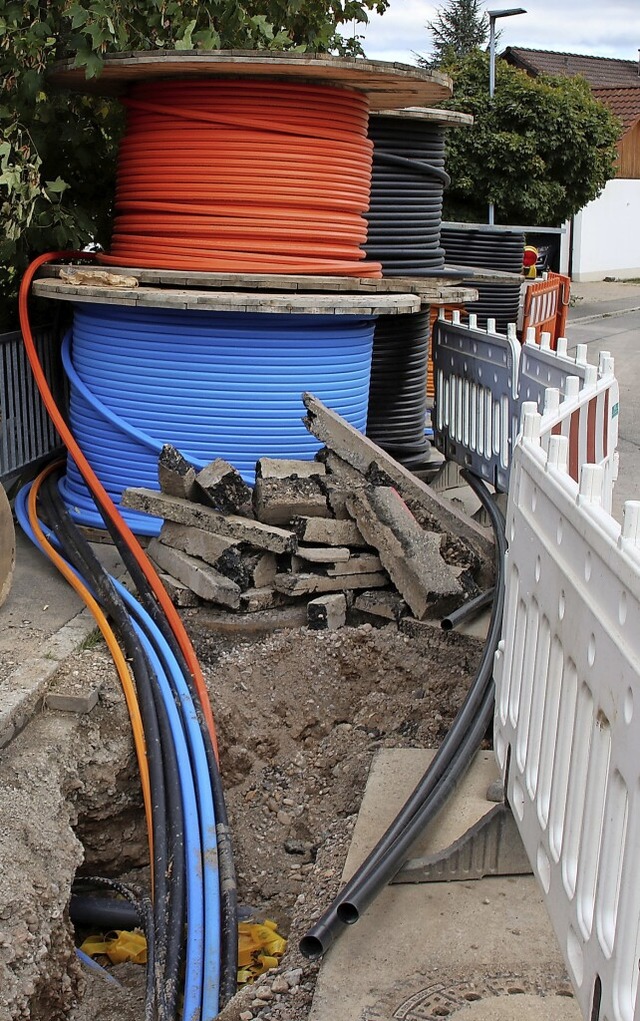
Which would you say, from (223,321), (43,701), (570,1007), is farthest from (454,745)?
(223,321)

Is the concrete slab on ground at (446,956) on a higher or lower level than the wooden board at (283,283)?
lower

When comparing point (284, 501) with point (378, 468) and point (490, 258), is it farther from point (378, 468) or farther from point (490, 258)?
point (490, 258)

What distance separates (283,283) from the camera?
6.29m

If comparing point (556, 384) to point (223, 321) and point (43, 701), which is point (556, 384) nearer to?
point (223, 321)

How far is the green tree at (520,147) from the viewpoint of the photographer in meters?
19.3

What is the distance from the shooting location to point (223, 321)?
251 inches

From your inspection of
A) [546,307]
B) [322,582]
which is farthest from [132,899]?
[546,307]

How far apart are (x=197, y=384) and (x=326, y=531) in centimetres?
127

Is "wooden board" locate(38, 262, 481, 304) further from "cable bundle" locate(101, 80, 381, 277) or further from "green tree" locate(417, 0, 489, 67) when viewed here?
"green tree" locate(417, 0, 489, 67)

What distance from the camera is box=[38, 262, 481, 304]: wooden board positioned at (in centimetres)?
629

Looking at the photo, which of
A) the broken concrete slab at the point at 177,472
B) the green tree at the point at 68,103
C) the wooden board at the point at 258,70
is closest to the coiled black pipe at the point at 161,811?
the broken concrete slab at the point at 177,472

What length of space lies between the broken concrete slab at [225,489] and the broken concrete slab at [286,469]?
5.3 inches

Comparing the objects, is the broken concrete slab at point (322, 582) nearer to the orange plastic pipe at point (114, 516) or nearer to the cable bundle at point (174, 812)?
the orange plastic pipe at point (114, 516)

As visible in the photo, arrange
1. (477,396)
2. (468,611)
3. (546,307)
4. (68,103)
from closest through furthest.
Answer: (468,611), (477,396), (68,103), (546,307)
